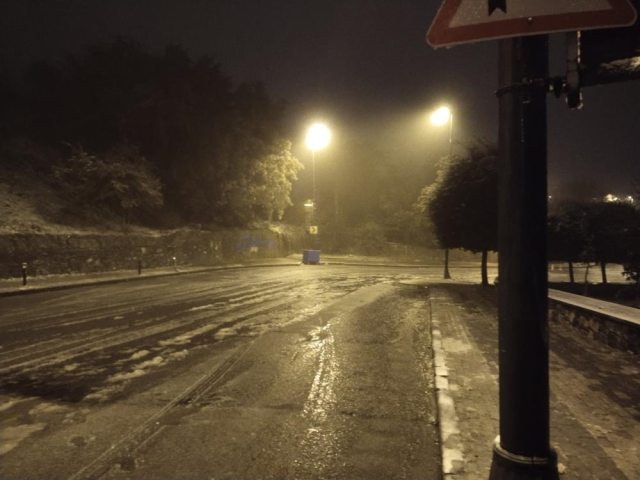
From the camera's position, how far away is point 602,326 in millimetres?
7723

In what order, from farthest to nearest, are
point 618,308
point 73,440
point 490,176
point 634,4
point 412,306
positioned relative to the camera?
point 490,176 → point 412,306 → point 618,308 → point 73,440 → point 634,4

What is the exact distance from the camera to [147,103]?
29.9 meters

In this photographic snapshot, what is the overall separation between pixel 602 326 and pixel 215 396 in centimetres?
643

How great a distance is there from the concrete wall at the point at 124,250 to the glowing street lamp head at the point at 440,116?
56.1ft

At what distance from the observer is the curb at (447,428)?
11.5ft

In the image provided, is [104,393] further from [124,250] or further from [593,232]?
[593,232]

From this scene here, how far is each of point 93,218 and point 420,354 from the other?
22.4m

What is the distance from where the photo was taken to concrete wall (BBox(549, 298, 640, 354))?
6793 millimetres

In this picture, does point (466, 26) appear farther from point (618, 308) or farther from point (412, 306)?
point (412, 306)

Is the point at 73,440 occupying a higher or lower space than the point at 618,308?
lower

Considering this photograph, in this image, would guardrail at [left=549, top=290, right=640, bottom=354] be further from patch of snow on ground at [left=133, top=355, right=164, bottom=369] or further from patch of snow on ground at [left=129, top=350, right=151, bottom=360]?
patch of snow on ground at [left=129, top=350, right=151, bottom=360]

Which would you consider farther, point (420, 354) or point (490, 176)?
point (490, 176)

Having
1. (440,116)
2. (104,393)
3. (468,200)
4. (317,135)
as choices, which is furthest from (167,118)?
(104,393)

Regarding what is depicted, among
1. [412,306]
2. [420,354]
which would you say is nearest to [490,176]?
[412,306]
